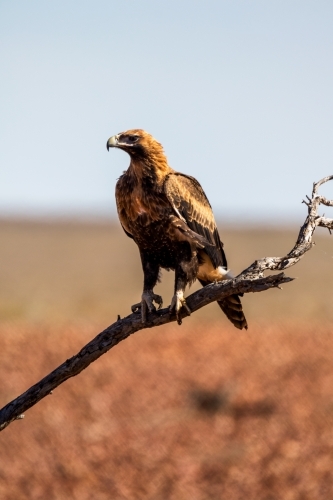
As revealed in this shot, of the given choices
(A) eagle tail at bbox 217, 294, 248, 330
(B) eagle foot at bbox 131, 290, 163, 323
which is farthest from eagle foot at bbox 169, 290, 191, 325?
(A) eagle tail at bbox 217, 294, 248, 330

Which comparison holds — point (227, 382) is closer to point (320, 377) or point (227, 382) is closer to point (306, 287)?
point (320, 377)

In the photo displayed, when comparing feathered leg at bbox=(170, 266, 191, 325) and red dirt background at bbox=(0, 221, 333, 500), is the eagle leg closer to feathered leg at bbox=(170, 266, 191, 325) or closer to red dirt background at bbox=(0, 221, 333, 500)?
feathered leg at bbox=(170, 266, 191, 325)

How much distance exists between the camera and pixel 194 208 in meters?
7.68

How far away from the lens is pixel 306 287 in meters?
35.2

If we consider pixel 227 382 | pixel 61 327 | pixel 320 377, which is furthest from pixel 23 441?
pixel 61 327

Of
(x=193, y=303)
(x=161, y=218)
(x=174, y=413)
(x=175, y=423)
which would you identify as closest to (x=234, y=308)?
(x=193, y=303)

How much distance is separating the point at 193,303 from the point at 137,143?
147 centimetres

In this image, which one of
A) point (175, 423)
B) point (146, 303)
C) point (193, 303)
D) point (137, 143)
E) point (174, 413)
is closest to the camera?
point (193, 303)

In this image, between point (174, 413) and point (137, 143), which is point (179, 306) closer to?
point (137, 143)

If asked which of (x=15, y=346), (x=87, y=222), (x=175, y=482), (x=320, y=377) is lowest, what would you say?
(x=175, y=482)

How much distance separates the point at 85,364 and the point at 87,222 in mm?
54106

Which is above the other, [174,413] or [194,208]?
[194,208]

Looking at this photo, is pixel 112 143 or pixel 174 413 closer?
pixel 112 143

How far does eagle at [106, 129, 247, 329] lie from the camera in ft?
24.3
